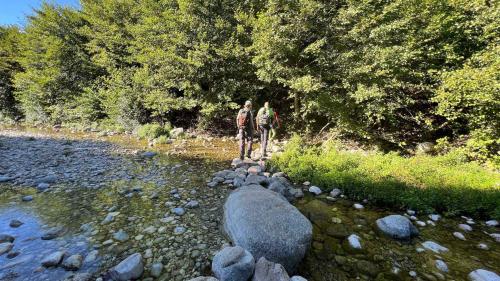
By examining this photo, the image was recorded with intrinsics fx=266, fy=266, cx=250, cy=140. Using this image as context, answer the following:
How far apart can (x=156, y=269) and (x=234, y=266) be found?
1.32 m

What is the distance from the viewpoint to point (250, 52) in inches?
618

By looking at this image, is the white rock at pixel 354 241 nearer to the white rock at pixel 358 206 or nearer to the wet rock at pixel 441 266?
the wet rock at pixel 441 266

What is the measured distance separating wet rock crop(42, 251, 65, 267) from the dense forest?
10763 mm

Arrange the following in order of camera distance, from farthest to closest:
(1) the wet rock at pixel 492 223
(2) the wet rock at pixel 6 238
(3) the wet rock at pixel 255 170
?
(3) the wet rock at pixel 255 170, (1) the wet rock at pixel 492 223, (2) the wet rock at pixel 6 238

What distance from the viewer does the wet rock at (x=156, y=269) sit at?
3906 millimetres

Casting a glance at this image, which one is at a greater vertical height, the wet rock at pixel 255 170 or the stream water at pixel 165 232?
the wet rock at pixel 255 170

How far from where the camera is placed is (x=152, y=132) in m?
16.4

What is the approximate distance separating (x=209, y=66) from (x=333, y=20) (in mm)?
7626

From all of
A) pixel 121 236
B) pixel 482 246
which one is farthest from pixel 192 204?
pixel 482 246

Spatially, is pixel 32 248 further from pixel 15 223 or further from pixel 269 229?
pixel 269 229

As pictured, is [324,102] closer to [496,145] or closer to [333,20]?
[333,20]

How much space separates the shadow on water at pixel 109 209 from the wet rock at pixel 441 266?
366 centimetres

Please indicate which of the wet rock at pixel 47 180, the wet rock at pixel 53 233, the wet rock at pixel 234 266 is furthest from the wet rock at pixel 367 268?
the wet rock at pixel 47 180

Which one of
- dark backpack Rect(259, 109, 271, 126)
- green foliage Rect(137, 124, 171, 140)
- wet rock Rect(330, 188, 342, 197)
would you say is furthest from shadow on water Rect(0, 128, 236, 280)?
green foliage Rect(137, 124, 171, 140)
